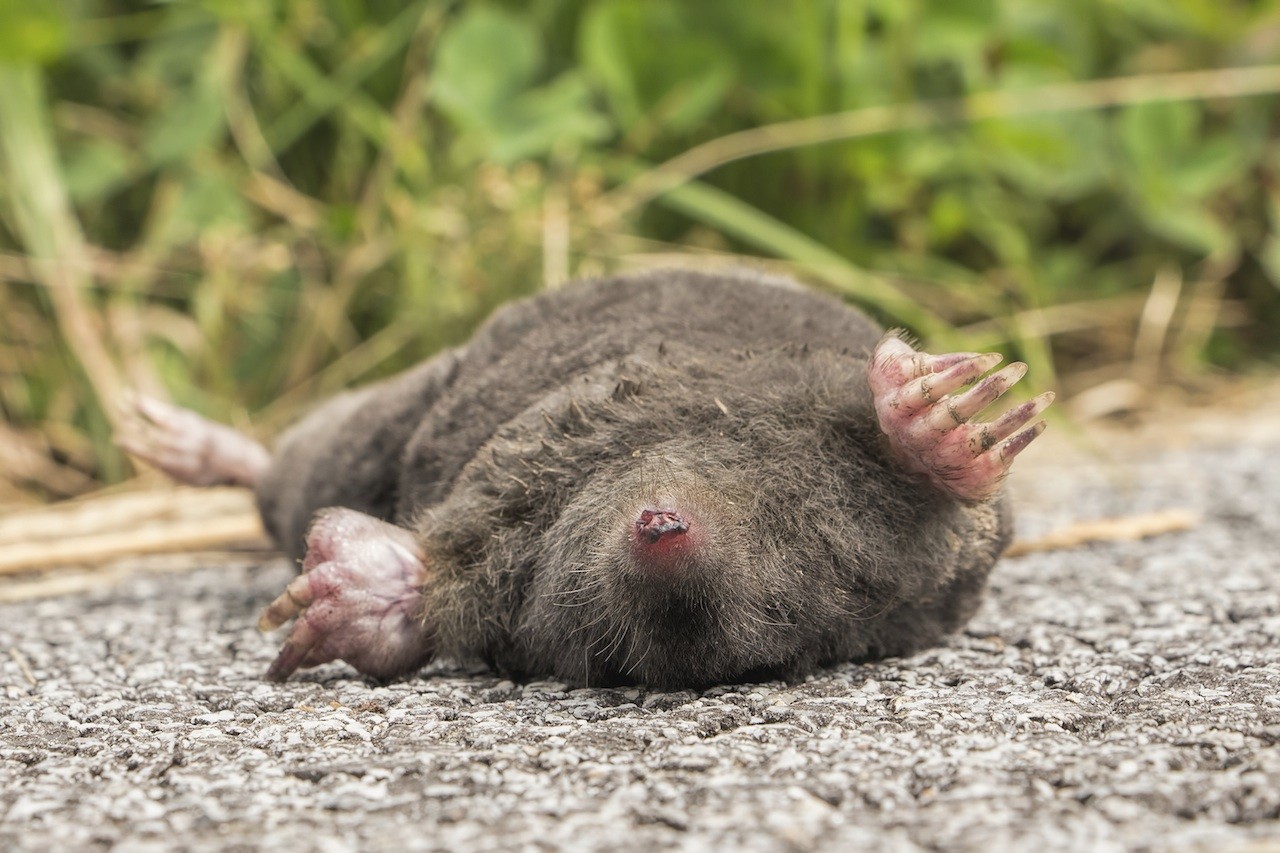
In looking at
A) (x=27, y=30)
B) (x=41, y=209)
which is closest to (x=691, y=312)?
(x=27, y=30)

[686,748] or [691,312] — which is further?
[691,312]

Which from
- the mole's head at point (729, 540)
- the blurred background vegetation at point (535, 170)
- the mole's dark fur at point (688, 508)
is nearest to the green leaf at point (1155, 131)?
the blurred background vegetation at point (535, 170)

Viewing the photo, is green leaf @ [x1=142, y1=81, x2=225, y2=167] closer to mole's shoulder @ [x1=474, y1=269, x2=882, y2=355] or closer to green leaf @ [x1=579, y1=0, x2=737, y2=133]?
green leaf @ [x1=579, y1=0, x2=737, y2=133]

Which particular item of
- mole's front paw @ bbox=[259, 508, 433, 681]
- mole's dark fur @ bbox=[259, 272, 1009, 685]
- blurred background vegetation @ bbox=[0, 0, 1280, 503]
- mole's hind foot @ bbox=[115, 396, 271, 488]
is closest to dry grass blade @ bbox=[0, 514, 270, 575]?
mole's hind foot @ bbox=[115, 396, 271, 488]

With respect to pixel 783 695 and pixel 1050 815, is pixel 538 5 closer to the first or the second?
pixel 783 695

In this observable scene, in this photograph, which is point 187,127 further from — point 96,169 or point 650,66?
point 650,66

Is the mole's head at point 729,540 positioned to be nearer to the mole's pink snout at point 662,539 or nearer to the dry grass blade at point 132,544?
the mole's pink snout at point 662,539

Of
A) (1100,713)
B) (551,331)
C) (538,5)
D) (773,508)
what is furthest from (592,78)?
(1100,713)
